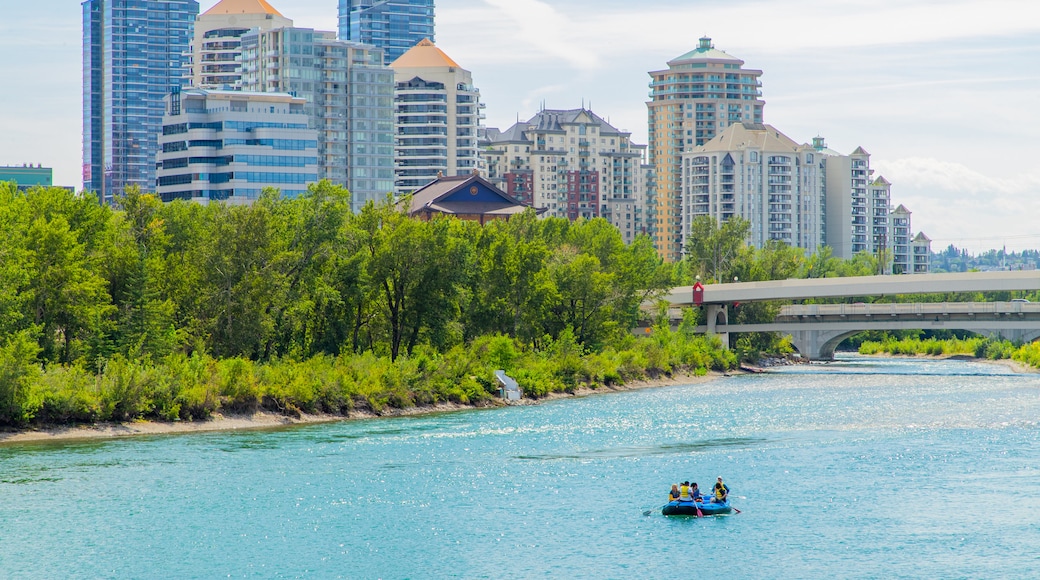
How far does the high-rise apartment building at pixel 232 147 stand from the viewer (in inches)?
7608

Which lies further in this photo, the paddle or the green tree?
the green tree

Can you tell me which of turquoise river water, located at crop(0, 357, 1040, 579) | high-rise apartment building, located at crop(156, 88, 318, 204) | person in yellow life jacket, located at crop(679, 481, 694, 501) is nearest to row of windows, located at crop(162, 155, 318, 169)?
high-rise apartment building, located at crop(156, 88, 318, 204)

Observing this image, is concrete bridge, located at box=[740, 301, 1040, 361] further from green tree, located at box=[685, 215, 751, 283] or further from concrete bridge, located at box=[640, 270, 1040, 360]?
green tree, located at box=[685, 215, 751, 283]

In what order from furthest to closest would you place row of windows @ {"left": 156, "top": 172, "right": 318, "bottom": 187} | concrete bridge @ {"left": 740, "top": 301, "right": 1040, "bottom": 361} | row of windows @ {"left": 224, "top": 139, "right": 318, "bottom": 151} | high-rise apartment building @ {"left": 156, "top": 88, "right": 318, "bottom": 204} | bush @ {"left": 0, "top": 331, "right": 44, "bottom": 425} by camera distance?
1. row of windows @ {"left": 224, "top": 139, "right": 318, "bottom": 151}
2. high-rise apartment building @ {"left": 156, "top": 88, "right": 318, "bottom": 204}
3. row of windows @ {"left": 156, "top": 172, "right": 318, "bottom": 187}
4. concrete bridge @ {"left": 740, "top": 301, "right": 1040, "bottom": 361}
5. bush @ {"left": 0, "top": 331, "right": 44, "bottom": 425}

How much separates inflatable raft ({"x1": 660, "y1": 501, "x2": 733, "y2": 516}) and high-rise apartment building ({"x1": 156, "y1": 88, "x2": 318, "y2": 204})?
491 ft

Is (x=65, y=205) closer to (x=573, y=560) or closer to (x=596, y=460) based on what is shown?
(x=596, y=460)

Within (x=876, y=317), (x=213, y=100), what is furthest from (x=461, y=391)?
(x=213, y=100)

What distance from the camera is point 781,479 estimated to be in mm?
57281

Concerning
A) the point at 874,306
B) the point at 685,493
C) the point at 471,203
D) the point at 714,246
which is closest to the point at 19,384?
the point at 685,493

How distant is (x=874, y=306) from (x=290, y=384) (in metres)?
82.3

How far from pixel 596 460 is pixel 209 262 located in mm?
35293

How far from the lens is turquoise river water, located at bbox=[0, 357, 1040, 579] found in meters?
42.8

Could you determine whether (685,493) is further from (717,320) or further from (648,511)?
(717,320)

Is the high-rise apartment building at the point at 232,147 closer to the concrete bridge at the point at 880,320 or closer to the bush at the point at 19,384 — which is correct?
the concrete bridge at the point at 880,320
